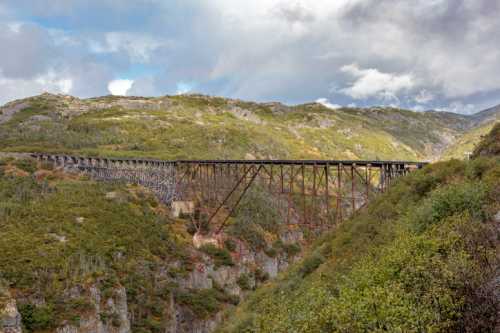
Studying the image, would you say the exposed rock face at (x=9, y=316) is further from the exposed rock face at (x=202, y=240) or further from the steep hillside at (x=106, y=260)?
the exposed rock face at (x=202, y=240)

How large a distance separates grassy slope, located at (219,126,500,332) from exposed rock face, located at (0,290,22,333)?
21217 mm

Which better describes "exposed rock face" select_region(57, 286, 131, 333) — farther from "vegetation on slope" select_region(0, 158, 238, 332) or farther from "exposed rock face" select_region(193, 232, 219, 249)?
"exposed rock face" select_region(193, 232, 219, 249)

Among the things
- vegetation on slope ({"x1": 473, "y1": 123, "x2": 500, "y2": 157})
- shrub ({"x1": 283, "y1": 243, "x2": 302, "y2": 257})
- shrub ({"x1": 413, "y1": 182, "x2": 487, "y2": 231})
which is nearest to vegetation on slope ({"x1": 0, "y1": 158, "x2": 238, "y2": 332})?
shrub ({"x1": 283, "y1": 243, "x2": 302, "y2": 257})

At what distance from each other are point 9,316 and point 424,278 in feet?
110

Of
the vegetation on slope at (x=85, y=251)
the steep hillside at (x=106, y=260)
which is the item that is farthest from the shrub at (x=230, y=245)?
the vegetation on slope at (x=85, y=251)

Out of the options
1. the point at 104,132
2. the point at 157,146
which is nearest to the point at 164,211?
the point at 157,146

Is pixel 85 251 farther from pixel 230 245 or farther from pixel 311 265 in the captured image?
pixel 230 245

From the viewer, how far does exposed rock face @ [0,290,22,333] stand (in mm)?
32438

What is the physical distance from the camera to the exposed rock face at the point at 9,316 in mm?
32438

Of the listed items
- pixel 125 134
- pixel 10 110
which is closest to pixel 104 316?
pixel 125 134

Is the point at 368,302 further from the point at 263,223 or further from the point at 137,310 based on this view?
the point at 263,223

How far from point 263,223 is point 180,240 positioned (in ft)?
98.2

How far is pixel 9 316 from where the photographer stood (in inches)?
1296

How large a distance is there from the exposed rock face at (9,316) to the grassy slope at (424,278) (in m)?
21.2
